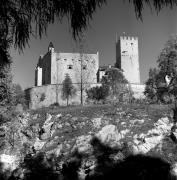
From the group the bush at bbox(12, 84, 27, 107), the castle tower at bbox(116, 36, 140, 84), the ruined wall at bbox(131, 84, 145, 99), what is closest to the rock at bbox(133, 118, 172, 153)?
the bush at bbox(12, 84, 27, 107)

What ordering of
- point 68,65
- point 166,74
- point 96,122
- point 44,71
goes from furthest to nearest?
point 44,71
point 68,65
point 166,74
point 96,122

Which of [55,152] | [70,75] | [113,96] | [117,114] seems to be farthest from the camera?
[70,75]

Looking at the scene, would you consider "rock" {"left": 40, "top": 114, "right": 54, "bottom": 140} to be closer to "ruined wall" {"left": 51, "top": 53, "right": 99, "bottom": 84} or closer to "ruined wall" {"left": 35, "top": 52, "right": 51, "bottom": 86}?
"ruined wall" {"left": 51, "top": 53, "right": 99, "bottom": 84}

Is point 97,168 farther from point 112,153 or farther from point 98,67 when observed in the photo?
point 98,67

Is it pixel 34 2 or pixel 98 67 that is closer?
pixel 34 2

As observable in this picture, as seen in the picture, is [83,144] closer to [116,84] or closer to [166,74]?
[166,74]

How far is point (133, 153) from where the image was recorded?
15992 mm

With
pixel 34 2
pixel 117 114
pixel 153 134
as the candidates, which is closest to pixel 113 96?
pixel 117 114

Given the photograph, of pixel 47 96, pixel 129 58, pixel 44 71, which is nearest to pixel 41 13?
pixel 47 96

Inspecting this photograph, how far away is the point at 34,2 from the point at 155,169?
13248mm

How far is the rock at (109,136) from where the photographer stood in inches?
656

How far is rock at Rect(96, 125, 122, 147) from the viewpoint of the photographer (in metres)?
16.7

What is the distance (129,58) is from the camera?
54.9 meters

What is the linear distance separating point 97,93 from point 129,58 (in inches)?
659
